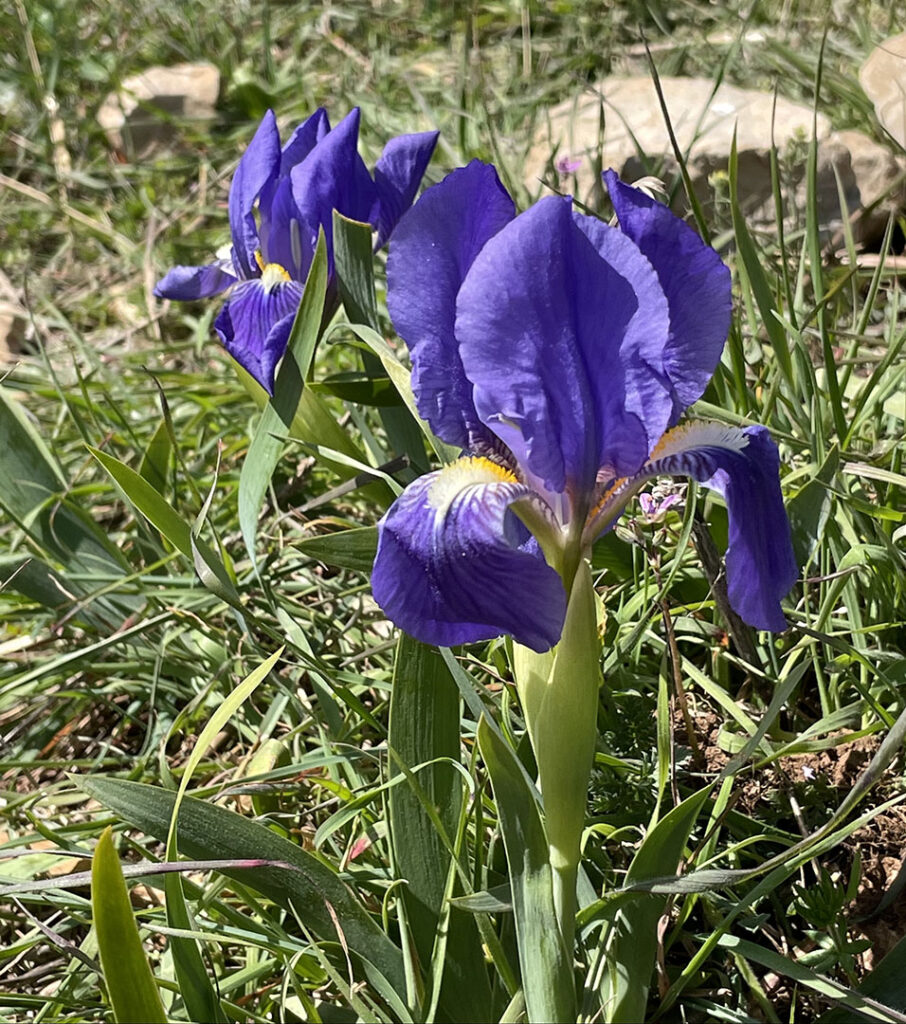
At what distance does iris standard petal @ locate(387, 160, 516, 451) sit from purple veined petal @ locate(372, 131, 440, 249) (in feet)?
2.35

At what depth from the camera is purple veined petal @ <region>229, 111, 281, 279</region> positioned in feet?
5.30

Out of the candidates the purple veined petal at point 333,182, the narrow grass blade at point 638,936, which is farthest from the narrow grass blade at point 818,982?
the purple veined petal at point 333,182

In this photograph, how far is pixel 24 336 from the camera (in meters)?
2.68

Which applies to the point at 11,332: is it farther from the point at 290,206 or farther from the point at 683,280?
the point at 683,280

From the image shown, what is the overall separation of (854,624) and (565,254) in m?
0.76

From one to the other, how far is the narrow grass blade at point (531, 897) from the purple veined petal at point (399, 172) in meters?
0.98

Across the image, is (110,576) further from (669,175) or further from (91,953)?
(669,175)

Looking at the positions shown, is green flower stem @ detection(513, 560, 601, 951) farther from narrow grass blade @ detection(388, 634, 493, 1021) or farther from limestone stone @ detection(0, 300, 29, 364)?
limestone stone @ detection(0, 300, 29, 364)

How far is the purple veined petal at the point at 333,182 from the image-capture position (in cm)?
154

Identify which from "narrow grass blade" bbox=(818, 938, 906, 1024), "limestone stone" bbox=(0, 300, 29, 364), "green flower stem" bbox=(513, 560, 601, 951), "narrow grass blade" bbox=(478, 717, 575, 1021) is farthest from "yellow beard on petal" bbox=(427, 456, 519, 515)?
"limestone stone" bbox=(0, 300, 29, 364)

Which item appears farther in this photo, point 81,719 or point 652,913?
point 81,719

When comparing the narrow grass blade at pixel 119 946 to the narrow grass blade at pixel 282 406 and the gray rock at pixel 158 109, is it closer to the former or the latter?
the narrow grass blade at pixel 282 406

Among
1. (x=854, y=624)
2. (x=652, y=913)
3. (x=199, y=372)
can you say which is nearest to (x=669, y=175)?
(x=199, y=372)

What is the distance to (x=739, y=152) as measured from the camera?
254 cm
